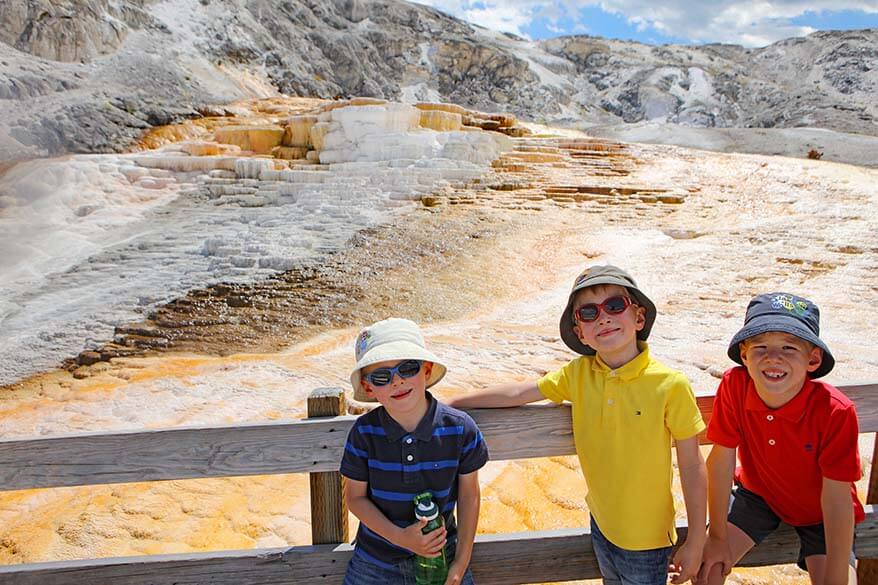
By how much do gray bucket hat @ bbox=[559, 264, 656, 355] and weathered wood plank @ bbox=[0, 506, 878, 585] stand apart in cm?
61

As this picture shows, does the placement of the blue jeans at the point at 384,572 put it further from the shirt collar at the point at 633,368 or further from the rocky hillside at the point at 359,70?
the rocky hillside at the point at 359,70

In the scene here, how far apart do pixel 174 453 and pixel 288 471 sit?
0.33 m

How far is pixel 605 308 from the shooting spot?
1591 mm

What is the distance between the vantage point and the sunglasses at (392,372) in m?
1.53

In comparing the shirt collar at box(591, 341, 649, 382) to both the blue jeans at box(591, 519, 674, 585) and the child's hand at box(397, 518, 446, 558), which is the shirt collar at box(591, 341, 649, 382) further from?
the child's hand at box(397, 518, 446, 558)

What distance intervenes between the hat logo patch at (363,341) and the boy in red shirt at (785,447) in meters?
1.00

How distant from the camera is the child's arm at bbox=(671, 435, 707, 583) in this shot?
1.53m

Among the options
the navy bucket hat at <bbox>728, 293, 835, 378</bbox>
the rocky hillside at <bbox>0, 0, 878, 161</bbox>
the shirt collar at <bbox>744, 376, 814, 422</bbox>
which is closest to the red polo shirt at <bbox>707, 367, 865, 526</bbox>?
the shirt collar at <bbox>744, 376, 814, 422</bbox>

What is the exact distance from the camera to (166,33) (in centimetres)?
2198

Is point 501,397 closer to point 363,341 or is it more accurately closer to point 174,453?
point 363,341

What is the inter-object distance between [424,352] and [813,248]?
27.6 feet

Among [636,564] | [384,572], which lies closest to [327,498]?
[384,572]

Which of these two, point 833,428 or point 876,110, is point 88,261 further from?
point 876,110

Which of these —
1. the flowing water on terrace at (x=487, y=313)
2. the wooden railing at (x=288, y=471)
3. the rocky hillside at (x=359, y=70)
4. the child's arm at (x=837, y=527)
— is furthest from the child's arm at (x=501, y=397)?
the rocky hillside at (x=359, y=70)
